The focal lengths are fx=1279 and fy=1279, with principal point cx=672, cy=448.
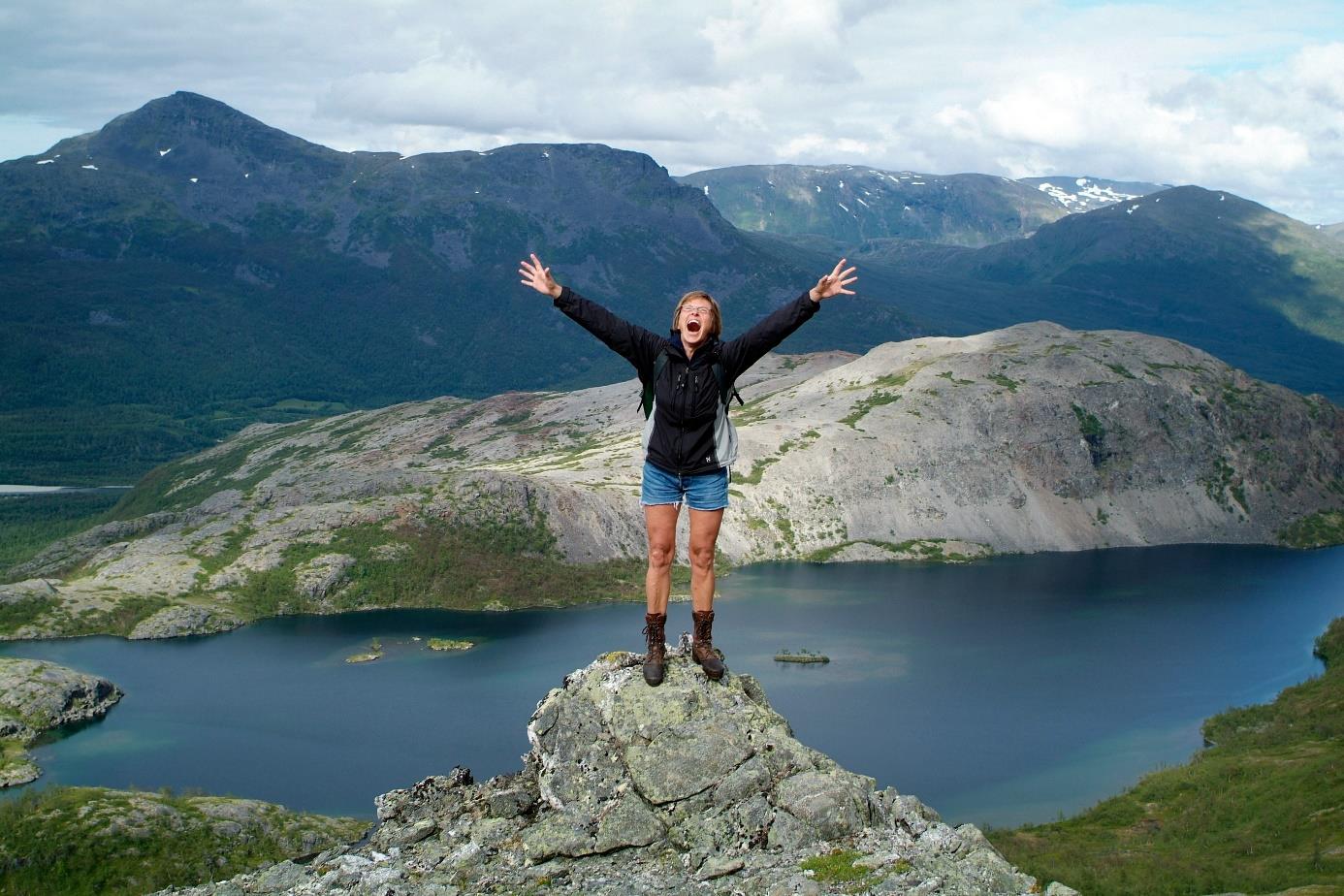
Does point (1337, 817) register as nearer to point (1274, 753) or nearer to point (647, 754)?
point (1274, 753)

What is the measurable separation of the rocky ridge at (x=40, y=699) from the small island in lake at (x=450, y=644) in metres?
28.7

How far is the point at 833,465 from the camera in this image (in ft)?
573

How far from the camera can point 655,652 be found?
2222cm

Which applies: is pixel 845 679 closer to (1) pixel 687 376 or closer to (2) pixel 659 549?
(2) pixel 659 549

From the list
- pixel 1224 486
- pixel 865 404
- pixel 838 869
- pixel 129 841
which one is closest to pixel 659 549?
pixel 838 869

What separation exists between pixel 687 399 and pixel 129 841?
5135 cm

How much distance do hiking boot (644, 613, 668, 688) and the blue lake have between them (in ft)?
198

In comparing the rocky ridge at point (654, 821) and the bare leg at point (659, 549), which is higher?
the bare leg at point (659, 549)

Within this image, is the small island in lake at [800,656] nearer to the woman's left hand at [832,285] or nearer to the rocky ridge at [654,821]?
the rocky ridge at [654,821]

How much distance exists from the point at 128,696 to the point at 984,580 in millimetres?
95341

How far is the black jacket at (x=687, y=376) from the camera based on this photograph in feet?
69.4

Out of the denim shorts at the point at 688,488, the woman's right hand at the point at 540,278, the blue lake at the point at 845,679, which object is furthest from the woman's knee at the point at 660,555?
the blue lake at the point at 845,679

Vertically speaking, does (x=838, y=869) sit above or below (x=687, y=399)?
below

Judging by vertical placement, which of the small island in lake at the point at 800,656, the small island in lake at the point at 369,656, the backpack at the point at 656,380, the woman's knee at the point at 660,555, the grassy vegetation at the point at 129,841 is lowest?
the small island in lake at the point at 369,656
